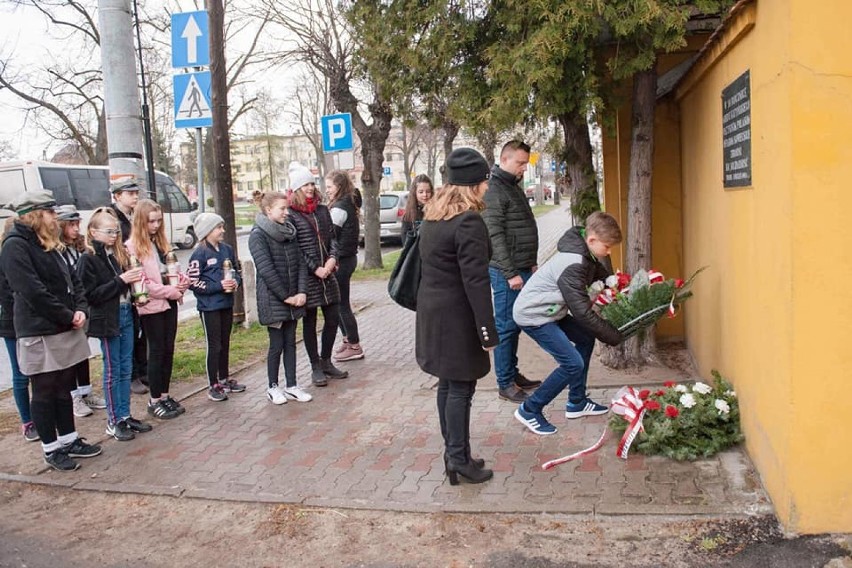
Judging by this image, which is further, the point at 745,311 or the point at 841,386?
the point at 745,311

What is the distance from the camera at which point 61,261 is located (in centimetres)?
520

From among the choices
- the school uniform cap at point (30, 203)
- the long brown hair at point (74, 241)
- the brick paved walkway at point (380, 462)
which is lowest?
the brick paved walkway at point (380, 462)

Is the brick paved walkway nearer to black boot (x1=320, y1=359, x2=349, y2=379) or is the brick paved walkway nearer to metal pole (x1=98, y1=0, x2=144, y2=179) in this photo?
black boot (x1=320, y1=359, x2=349, y2=379)

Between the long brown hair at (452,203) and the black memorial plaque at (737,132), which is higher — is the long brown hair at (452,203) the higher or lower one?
the lower one

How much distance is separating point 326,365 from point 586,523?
382 cm

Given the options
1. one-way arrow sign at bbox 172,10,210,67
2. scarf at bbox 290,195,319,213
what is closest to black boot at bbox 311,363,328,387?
scarf at bbox 290,195,319,213

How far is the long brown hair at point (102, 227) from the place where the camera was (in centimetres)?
559

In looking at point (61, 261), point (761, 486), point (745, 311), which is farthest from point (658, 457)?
point (61, 261)

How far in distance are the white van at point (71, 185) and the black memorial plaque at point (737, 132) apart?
17785 millimetres

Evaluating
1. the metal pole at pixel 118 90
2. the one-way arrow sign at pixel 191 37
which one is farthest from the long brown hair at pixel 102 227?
the one-way arrow sign at pixel 191 37

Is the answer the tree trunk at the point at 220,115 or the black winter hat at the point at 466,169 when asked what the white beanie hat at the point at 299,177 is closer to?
the black winter hat at the point at 466,169

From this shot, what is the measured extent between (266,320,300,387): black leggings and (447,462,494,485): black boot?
7.92 feet

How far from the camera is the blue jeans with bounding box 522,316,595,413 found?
16.7ft

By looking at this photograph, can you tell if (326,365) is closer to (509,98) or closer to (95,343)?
(509,98)
